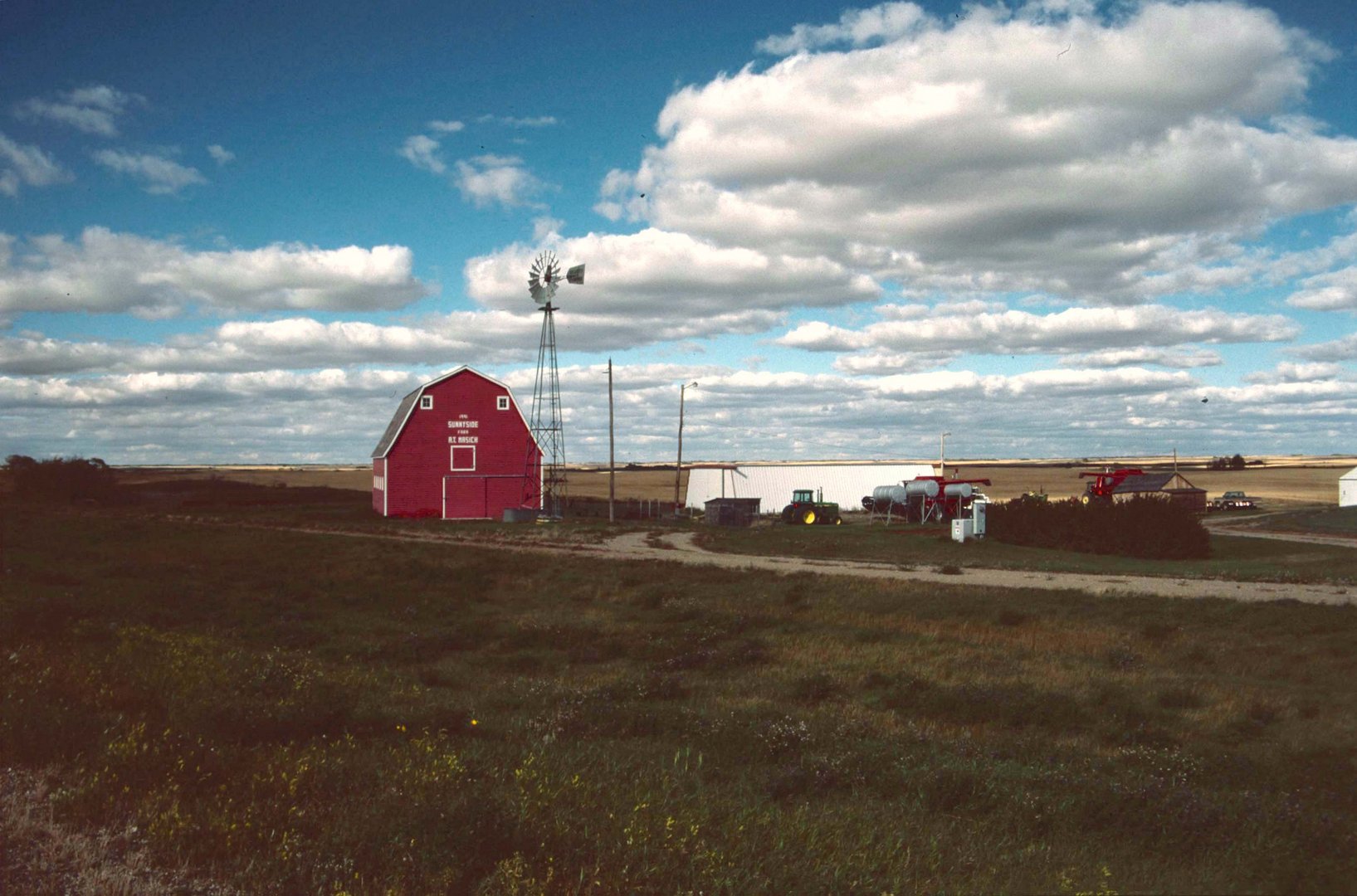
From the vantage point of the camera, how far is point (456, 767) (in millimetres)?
7805

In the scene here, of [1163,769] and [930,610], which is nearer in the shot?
[1163,769]

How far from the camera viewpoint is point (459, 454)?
6016 centimetres

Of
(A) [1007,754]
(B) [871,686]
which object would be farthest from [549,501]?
(A) [1007,754]

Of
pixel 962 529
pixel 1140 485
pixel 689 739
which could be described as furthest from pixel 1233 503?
pixel 689 739

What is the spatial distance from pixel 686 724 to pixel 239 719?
510cm

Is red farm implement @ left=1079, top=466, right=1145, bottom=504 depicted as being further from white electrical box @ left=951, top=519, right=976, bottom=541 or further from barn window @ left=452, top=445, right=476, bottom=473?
barn window @ left=452, top=445, right=476, bottom=473

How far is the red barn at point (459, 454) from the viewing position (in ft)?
194

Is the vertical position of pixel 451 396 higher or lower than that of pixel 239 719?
higher

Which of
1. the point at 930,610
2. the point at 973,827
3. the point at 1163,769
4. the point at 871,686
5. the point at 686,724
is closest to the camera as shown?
the point at 973,827

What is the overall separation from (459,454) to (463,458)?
0.37m

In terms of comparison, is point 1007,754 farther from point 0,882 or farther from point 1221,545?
point 1221,545

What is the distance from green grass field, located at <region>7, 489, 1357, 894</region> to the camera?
6219 millimetres

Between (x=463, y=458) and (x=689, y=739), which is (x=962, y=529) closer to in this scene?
(x=463, y=458)

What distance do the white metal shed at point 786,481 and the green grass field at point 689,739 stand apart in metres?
52.5
